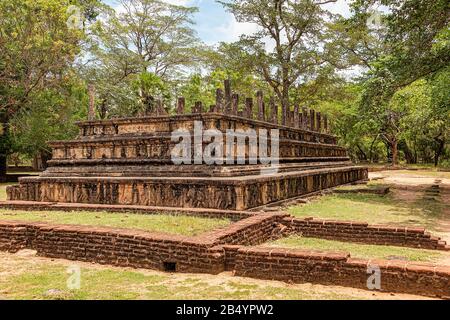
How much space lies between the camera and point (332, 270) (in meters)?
4.40

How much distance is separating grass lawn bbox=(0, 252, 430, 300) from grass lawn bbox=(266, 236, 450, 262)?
1534 millimetres

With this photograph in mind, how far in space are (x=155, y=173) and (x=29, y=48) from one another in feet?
38.4

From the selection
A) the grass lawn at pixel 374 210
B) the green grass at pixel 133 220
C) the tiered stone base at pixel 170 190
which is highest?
the tiered stone base at pixel 170 190

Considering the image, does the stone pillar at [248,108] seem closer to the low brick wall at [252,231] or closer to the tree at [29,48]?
the low brick wall at [252,231]

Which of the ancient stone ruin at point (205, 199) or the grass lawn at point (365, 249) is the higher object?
the ancient stone ruin at point (205, 199)

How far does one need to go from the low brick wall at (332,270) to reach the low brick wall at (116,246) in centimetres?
36

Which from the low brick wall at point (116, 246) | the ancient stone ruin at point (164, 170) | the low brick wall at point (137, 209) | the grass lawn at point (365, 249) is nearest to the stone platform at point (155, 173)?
the ancient stone ruin at point (164, 170)

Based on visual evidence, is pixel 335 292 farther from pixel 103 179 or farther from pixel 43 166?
pixel 43 166

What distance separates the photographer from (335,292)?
164 inches

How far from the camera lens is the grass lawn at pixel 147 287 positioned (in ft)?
13.1

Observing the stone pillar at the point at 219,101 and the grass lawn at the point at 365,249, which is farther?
the stone pillar at the point at 219,101

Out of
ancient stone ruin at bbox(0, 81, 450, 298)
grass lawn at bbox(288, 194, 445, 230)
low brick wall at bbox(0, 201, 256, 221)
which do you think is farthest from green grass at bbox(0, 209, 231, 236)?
grass lawn at bbox(288, 194, 445, 230)

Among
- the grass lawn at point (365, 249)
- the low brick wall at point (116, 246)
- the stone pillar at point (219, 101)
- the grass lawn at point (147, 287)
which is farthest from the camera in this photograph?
the stone pillar at point (219, 101)

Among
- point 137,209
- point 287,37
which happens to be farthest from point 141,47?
point 137,209
